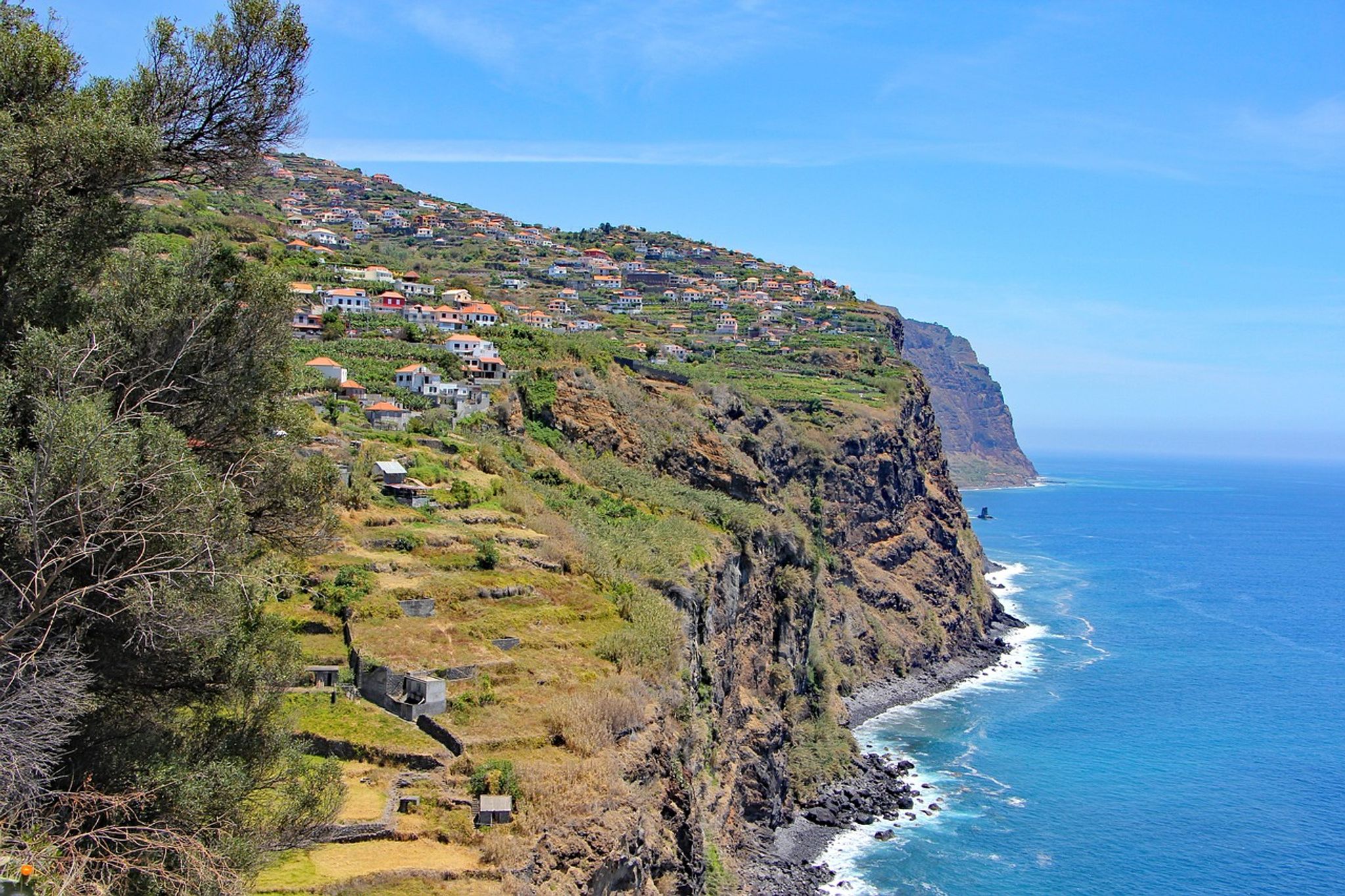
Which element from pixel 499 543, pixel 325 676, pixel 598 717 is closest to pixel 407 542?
pixel 499 543

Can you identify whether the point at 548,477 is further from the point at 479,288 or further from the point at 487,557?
the point at 479,288

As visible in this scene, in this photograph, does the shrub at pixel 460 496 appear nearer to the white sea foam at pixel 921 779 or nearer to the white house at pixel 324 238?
the white sea foam at pixel 921 779

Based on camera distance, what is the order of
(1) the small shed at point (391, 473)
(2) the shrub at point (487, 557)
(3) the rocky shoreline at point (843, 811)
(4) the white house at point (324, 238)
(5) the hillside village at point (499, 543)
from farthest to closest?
(4) the white house at point (324, 238)
(3) the rocky shoreline at point (843, 811)
(1) the small shed at point (391, 473)
(2) the shrub at point (487, 557)
(5) the hillside village at point (499, 543)

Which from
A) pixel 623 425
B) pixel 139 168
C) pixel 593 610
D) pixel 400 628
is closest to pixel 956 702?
pixel 623 425

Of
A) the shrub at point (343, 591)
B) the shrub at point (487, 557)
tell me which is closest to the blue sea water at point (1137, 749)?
the shrub at point (487, 557)

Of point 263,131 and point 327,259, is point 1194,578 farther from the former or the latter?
point 263,131

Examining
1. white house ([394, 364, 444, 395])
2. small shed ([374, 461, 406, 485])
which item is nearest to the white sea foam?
small shed ([374, 461, 406, 485])
